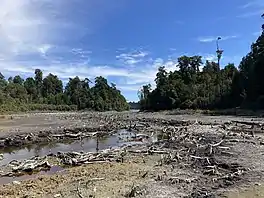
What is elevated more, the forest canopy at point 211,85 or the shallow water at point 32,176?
the forest canopy at point 211,85

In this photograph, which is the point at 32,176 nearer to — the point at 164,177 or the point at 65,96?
the point at 164,177

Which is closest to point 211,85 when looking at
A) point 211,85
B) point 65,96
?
point 211,85

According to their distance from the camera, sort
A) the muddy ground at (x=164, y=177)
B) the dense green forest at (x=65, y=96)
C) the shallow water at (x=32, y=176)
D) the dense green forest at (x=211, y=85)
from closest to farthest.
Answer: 1. the muddy ground at (x=164, y=177)
2. the shallow water at (x=32, y=176)
3. the dense green forest at (x=211, y=85)
4. the dense green forest at (x=65, y=96)

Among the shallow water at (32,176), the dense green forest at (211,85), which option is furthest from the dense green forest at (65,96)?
the shallow water at (32,176)

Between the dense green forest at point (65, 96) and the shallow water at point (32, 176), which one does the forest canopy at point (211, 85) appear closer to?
the dense green forest at point (65, 96)

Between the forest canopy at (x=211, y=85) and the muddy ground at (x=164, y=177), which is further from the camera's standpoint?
the forest canopy at (x=211, y=85)

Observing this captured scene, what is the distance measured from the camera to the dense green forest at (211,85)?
8038 cm

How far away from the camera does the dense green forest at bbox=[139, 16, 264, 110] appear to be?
80.4m

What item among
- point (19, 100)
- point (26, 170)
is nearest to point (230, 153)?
point (26, 170)

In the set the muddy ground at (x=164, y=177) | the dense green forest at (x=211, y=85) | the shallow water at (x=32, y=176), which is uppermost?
the dense green forest at (x=211, y=85)

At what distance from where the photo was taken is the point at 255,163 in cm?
1703

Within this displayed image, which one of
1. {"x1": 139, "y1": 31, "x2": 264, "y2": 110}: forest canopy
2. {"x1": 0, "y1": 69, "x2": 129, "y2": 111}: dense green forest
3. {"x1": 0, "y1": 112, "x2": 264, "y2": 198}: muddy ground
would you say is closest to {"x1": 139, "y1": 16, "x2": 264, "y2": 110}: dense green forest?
{"x1": 139, "y1": 31, "x2": 264, "y2": 110}: forest canopy

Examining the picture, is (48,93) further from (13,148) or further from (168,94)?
(13,148)

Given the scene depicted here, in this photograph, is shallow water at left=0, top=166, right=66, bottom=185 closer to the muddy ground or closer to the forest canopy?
the muddy ground
